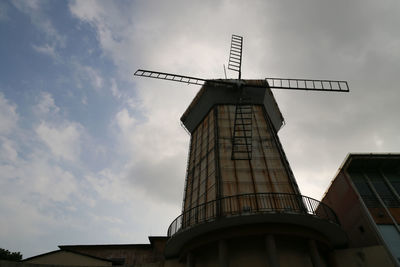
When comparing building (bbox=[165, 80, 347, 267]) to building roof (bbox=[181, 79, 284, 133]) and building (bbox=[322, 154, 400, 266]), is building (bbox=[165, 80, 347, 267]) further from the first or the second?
building (bbox=[322, 154, 400, 266])

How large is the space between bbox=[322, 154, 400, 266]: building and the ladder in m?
7.84

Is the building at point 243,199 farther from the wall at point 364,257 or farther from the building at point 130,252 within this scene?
the building at point 130,252

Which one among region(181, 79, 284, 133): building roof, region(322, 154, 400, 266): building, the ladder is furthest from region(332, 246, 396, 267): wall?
region(181, 79, 284, 133): building roof

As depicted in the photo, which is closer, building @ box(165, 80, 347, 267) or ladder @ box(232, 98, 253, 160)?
building @ box(165, 80, 347, 267)

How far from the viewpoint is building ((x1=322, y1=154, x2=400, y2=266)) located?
1513 cm

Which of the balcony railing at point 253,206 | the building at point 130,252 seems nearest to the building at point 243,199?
the balcony railing at point 253,206

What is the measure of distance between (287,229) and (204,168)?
7.82 m

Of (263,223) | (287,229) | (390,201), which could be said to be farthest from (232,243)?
(390,201)

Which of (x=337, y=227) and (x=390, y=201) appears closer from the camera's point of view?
(x=337, y=227)

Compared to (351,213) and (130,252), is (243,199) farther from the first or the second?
(130,252)

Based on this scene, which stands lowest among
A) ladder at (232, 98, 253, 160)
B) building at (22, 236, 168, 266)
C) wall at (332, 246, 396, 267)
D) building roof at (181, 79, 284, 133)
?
wall at (332, 246, 396, 267)

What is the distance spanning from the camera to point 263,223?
43.3 ft

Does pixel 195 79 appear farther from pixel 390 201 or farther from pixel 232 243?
pixel 390 201

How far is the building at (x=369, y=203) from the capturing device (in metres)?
15.1
